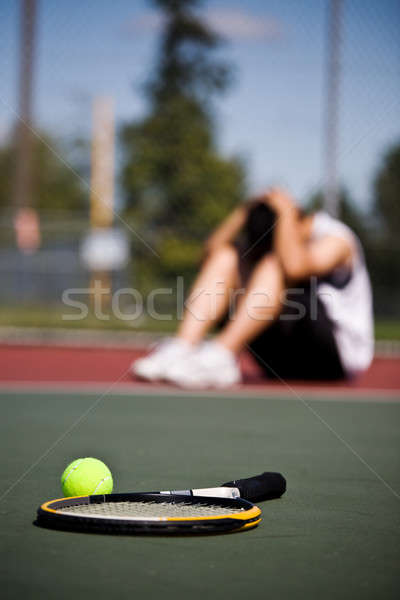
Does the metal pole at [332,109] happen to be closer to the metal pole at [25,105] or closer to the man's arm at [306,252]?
the metal pole at [25,105]

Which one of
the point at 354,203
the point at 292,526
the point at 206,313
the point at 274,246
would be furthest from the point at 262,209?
the point at 354,203

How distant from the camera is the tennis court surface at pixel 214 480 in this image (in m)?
1.63

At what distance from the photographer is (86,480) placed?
2.31m

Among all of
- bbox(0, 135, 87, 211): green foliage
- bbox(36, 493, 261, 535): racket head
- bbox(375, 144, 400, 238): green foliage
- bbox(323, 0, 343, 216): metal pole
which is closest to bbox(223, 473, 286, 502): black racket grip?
bbox(36, 493, 261, 535): racket head

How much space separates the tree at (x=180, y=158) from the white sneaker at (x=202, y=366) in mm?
10388

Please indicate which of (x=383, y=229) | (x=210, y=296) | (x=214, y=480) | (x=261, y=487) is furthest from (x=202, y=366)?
(x=383, y=229)

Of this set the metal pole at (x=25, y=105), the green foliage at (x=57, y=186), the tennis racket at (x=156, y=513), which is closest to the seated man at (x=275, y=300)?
the tennis racket at (x=156, y=513)

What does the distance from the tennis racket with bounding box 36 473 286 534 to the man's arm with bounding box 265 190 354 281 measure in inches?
122

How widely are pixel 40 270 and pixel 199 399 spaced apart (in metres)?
13.5

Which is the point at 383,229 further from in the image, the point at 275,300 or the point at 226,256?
the point at 275,300

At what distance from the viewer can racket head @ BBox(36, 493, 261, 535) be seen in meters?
1.84

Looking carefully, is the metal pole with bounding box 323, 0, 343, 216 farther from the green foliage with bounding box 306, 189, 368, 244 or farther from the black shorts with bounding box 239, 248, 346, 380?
the black shorts with bounding box 239, 248, 346, 380

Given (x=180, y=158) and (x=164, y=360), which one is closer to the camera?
(x=164, y=360)

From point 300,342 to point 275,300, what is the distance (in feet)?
1.15
